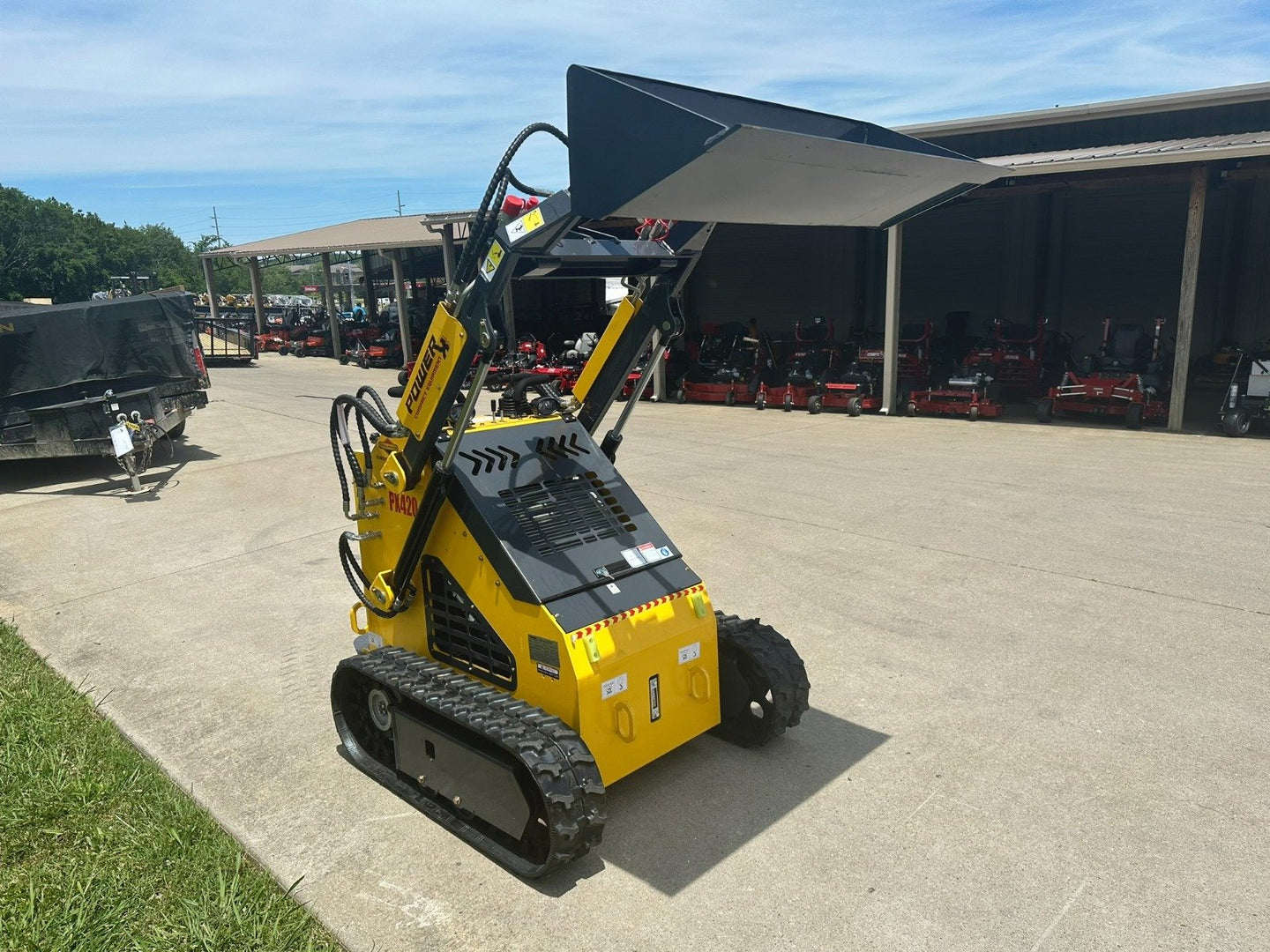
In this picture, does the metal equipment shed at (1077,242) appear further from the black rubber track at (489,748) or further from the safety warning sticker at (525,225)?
the black rubber track at (489,748)

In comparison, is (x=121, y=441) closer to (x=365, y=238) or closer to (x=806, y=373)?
(x=806, y=373)

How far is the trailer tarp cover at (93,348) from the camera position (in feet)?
33.2

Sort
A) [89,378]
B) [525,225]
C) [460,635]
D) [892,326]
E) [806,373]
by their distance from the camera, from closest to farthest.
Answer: [525,225], [460,635], [89,378], [892,326], [806,373]

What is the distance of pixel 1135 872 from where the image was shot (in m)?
3.38

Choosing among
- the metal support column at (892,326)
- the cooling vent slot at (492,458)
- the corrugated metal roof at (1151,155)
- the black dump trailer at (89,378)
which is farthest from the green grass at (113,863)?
the metal support column at (892,326)

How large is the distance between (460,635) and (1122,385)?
1220 cm

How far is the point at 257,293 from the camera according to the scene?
34.7 meters

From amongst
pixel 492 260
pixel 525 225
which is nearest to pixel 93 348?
pixel 492 260

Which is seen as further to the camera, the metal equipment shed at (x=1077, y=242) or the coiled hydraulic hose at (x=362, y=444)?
the metal equipment shed at (x=1077, y=242)

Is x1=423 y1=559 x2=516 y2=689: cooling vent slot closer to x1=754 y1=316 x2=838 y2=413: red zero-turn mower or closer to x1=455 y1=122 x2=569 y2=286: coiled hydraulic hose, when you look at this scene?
x1=455 y1=122 x2=569 y2=286: coiled hydraulic hose

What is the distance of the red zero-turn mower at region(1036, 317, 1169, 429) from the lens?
1307 cm

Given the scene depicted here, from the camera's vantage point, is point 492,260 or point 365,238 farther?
point 365,238

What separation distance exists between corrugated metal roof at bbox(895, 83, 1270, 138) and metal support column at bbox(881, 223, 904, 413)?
10.8 feet

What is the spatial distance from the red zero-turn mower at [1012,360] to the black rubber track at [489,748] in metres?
13.2
